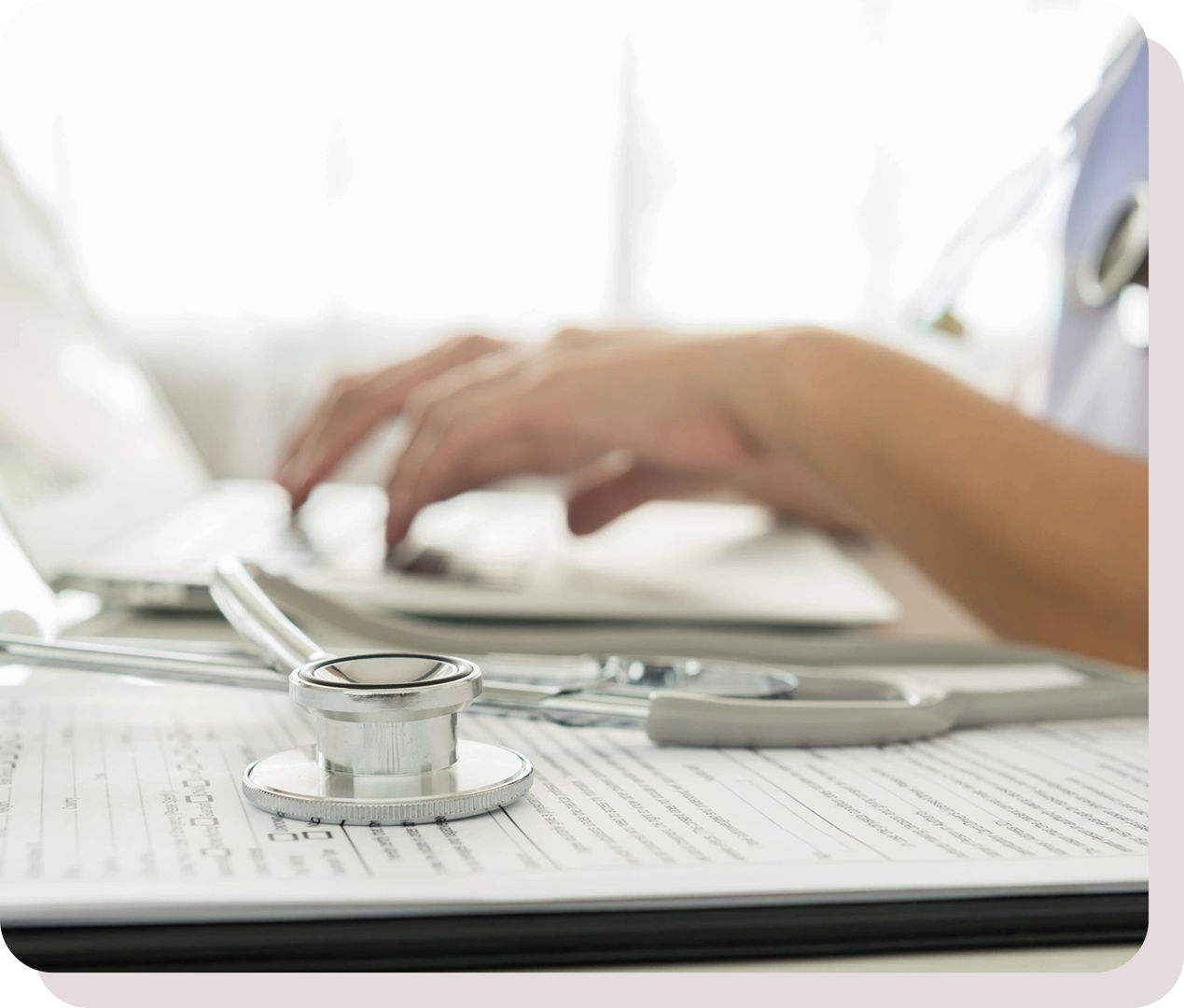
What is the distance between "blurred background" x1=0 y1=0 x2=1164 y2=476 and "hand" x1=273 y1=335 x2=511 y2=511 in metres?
1.05

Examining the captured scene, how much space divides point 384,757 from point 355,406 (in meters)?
0.62

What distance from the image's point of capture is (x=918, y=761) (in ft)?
1.08

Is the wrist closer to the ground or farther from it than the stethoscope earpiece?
closer to the ground

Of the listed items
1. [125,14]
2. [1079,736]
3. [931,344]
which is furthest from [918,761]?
[125,14]

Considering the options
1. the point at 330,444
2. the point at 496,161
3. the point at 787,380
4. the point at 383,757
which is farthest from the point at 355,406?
the point at 496,161

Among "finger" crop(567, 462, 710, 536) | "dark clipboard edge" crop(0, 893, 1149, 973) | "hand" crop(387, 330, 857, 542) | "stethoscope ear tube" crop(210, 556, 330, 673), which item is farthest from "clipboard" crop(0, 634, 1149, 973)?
"finger" crop(567, 462, 710, 536)

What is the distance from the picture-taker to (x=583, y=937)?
208 millimetres

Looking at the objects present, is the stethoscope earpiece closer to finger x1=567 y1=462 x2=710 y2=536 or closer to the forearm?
the forearm

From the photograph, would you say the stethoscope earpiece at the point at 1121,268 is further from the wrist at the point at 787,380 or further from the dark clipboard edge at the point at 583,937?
the dark clipboard edge at the point at 583,937

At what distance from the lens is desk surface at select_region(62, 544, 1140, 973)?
21cm

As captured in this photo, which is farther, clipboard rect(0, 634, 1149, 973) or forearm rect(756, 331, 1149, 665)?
forearm rect(756, 331, 1149, 665)

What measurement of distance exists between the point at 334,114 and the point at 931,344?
3.76 feet

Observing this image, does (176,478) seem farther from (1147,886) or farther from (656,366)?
(1147,886)

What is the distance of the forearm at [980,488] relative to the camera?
0.54 metres
